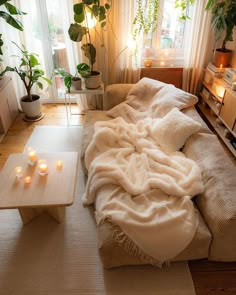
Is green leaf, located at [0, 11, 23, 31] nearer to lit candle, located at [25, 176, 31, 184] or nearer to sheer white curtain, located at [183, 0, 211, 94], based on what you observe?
lit candle, located at [25, 176, 31, 184]

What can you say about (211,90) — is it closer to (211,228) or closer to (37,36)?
(211,228)

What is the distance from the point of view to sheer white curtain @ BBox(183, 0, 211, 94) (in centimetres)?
254

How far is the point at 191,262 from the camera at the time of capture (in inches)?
58.2

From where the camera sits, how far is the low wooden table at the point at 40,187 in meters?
1.39

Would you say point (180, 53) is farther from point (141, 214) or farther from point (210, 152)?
point (141, 214)

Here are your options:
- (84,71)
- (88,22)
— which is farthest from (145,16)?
(84,71)

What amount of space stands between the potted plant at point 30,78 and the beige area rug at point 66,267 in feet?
4.94

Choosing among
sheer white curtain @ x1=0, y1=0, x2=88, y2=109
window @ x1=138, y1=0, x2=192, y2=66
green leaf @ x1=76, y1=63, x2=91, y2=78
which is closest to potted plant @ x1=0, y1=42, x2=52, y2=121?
sheer white curtain @ x1=0, y1=0, x2=88, y2=109

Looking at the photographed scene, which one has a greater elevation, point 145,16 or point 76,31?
point 145,16

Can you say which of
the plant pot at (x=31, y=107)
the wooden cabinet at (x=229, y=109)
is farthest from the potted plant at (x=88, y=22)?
the wooden cabinet at (x=229, y=109)

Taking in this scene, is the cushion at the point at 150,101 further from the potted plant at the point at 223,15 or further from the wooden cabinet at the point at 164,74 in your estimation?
the potted plant at the point at 223,15

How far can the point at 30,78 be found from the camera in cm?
265

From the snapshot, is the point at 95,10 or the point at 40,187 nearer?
the point at 40,187

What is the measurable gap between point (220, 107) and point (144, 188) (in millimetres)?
1589
